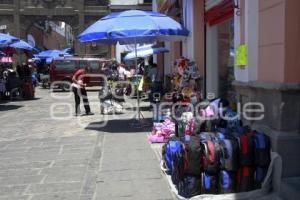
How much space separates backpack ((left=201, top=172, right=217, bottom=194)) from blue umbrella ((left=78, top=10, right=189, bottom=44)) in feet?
17.9

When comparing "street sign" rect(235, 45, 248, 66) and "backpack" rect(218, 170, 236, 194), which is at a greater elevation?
"street sign" rect(235, 45, 248, 66)

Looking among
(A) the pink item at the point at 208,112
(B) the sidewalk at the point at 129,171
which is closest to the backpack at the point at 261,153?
(B) the sidewalk at the point at 129,171

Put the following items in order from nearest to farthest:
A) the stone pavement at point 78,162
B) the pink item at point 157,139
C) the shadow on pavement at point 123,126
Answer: the stone pavement at point 78,162 → the pink item at point 157,139 → the shadow on pavement at point 123,126

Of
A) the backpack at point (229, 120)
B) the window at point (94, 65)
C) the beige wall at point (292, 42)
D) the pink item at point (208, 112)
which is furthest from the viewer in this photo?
the window at point (94, 65)

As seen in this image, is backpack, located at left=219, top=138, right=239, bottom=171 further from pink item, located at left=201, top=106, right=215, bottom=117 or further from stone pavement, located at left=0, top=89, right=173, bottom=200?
pink item, located at left=201, top=106, right=215, bottom=117

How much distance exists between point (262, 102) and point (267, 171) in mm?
1007

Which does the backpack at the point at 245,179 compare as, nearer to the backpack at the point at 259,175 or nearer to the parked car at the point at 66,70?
the backpack at the point at 259,175

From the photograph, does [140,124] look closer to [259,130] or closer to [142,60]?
[259,130]

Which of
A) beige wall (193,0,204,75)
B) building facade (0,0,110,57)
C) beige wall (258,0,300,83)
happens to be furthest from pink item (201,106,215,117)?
building facade (0,0,110,57)

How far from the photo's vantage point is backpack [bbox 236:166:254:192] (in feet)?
18.7

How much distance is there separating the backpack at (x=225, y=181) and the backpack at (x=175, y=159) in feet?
1.48

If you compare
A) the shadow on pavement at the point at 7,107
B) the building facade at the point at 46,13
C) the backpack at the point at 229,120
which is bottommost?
the shadow on pavement at the point at 7,107

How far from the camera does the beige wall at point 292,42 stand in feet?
18.4

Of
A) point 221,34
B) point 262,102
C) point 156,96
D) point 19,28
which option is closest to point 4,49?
point 156,96
